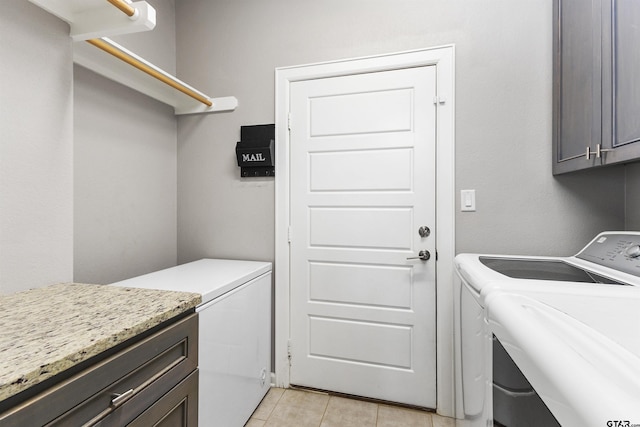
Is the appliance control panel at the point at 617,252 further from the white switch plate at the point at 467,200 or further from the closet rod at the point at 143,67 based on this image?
the closet rod at the point at 143,67

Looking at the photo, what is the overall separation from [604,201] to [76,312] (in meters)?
2.38

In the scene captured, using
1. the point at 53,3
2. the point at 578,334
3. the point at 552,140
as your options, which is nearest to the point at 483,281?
the point at 578,334

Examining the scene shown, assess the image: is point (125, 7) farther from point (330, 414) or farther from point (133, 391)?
point (330, 414)

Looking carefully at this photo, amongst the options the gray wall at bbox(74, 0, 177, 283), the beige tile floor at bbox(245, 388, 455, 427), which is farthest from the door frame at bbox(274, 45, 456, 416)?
the gray wall at bbox(74, 0, 177, 283)

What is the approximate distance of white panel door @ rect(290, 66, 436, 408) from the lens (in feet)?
5.90

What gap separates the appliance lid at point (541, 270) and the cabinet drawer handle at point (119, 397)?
1265 millimetres

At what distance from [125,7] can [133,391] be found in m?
1.28

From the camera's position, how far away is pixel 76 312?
842 mm

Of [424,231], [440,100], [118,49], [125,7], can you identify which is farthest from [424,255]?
[118,49]

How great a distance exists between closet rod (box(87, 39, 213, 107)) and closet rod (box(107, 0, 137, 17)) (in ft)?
1.08

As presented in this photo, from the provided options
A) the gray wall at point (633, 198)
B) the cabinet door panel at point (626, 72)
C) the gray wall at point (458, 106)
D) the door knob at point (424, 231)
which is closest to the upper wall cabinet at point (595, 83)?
the cabinet door panel at point (626, 72)

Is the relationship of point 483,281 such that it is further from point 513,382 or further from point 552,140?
point 552,140

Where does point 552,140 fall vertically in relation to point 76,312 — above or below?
above

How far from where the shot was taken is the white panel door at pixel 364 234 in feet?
5.90
